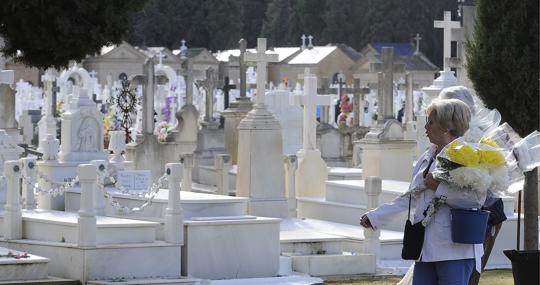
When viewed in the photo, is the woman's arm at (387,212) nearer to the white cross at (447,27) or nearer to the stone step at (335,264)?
the stone step at (335,264)

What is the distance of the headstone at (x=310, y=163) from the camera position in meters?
18.4

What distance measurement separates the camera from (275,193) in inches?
643

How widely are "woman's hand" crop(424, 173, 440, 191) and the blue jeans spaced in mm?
386

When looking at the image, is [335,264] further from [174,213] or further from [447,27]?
[447,27]

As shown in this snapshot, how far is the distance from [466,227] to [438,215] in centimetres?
19

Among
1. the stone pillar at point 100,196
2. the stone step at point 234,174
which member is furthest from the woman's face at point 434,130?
the stone step at point 234,174

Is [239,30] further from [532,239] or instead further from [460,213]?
[460,213]

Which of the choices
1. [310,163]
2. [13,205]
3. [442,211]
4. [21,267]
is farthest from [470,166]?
[310,163]

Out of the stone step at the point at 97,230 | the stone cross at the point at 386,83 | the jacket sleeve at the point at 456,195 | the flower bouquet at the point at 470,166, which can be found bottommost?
the stone step at the point at 97,230

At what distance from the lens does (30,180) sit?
45.8 feet

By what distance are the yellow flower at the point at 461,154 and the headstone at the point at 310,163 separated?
428 inches

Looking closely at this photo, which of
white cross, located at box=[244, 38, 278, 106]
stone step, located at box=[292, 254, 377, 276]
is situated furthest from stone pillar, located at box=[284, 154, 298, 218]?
stone step, located at box=[292, 254, 377, 276]

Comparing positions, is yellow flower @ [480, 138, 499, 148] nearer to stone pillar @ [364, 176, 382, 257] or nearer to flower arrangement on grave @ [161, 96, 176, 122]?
stone pillar @ [364, 176, 382, 257]

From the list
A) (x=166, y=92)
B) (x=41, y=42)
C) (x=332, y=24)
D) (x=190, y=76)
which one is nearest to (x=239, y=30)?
(x=332, y=24)
